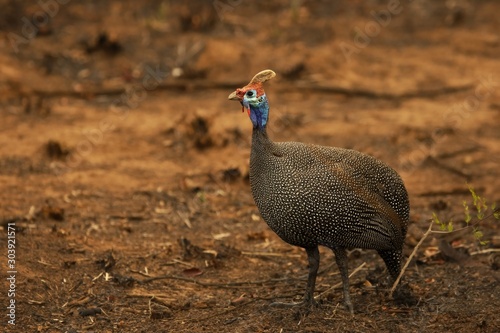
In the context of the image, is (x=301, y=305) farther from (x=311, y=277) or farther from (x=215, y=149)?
(x=215, y=149)

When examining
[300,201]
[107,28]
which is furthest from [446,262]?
[107,28]

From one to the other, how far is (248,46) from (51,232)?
5.00 meters

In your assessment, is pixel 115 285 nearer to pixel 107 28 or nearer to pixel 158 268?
pixel 158 268

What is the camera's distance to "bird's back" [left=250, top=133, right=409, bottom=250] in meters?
4.30

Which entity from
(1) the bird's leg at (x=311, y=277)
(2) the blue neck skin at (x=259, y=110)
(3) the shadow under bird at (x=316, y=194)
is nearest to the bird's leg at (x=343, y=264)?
(3) the shadow under bird at (x=316, y=194)

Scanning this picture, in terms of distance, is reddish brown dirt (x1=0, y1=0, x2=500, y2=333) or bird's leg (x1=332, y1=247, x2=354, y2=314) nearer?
bird's leg (x1=332, y1=247, x2=354, y2=314)

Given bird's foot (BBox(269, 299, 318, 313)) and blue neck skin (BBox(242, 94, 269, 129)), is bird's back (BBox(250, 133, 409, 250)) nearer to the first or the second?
blue neck skin (BBox(242, 94, 269, 129))

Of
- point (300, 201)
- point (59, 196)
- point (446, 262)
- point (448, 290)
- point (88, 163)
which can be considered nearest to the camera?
point (300, 201)

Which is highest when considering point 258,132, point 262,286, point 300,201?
point 258,132

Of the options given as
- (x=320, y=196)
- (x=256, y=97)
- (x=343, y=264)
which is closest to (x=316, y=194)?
(x=320, y=196)

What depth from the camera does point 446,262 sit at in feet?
17.6

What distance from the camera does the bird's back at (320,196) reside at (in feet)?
14.1

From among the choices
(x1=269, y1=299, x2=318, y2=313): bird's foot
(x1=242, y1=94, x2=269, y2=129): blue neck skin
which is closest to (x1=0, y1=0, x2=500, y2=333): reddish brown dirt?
(x1=269, y1=299, x2=318, y2=313): bird's foot

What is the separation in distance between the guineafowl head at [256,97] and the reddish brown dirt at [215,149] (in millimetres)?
1118
